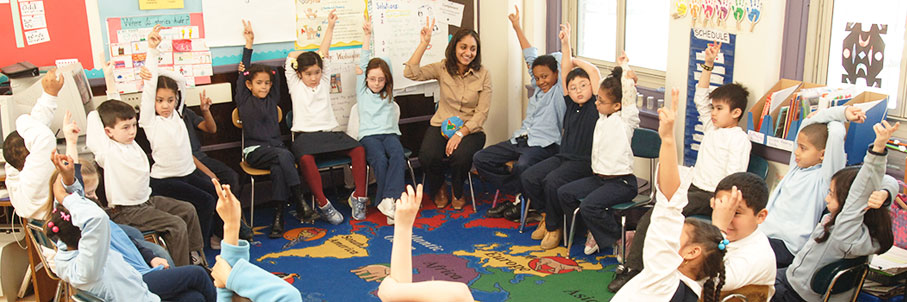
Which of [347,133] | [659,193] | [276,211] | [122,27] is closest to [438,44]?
[347,133]

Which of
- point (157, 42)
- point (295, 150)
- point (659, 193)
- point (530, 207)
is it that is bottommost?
point (530, 207)

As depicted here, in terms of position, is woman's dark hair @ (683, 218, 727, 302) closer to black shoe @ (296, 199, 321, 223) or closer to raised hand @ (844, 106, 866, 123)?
raised hand @ (844, 106, 866, 123)

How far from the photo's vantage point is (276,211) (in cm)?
536

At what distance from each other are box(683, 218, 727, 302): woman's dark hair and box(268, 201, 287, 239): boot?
130 inches

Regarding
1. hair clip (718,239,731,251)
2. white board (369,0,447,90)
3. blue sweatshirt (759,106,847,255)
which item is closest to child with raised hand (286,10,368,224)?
white board (369,0,447,90)

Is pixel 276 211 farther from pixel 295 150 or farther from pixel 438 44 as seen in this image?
pixel 438 44

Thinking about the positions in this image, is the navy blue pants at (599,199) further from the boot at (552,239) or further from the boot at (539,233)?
the boot at (539,233)

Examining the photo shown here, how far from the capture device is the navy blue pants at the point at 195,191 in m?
4.86

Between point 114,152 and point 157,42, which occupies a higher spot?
point 157,42

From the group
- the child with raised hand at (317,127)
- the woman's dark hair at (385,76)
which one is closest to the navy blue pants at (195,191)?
the child with raised hand at (317,127)

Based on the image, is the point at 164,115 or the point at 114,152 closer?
the point at 114,152

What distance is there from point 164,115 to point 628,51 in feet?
10.1

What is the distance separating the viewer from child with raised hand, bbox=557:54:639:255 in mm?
4629

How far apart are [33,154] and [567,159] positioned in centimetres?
297
